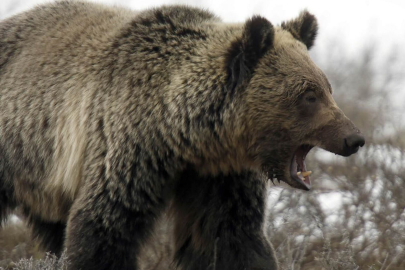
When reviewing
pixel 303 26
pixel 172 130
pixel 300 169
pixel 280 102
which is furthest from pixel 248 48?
pixel 300 169

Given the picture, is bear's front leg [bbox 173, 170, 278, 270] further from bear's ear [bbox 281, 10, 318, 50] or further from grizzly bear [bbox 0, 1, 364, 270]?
bear's ear [bbox 281, 10, 318, 50]

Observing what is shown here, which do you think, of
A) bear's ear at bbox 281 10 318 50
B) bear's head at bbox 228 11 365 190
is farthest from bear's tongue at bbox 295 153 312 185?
bear's ear at bbox 281 10 318 50

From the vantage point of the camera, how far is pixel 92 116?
586 cm

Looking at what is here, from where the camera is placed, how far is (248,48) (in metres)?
5.69

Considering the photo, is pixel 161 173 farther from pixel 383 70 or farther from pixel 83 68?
pixel 383 70

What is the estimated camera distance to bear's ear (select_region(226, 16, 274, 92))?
5645 mm

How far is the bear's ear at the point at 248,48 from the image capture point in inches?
222

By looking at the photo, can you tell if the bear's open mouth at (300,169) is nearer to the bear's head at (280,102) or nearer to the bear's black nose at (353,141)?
the bear's head at (280,102)

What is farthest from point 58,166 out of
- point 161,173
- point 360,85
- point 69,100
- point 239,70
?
point 360,85

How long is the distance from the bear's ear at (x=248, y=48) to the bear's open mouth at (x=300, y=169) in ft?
2.31

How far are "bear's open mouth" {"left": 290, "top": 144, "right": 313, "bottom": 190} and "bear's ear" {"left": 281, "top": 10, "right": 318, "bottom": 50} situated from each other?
39.2 inches

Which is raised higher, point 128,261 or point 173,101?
point 173,101

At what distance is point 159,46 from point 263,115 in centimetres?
99

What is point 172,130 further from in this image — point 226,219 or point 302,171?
point 302,171
